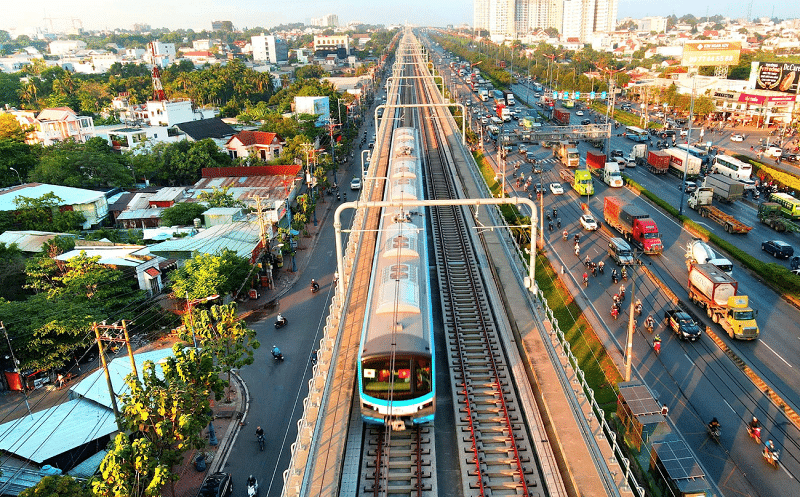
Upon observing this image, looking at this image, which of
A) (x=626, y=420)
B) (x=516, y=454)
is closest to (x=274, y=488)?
(x=516, y=454)

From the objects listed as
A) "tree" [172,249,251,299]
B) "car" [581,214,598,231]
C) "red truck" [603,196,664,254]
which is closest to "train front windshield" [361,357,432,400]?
"tree" [172,249,251,299]

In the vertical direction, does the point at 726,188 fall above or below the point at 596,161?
above

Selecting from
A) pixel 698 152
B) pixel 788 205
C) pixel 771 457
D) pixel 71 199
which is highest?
pixel 71 199

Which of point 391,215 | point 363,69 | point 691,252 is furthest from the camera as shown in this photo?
point 363,69

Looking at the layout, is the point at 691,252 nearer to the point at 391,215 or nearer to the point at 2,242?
the point at 391,215

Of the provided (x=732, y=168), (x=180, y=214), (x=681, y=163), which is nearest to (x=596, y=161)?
(x=681, y=163)

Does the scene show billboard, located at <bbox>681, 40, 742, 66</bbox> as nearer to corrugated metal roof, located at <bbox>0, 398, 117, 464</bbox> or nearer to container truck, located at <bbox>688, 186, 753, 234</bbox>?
container truck, located at <bbox>688, 186, 753, 234</bbox>

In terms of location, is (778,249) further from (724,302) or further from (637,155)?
(637,155)
